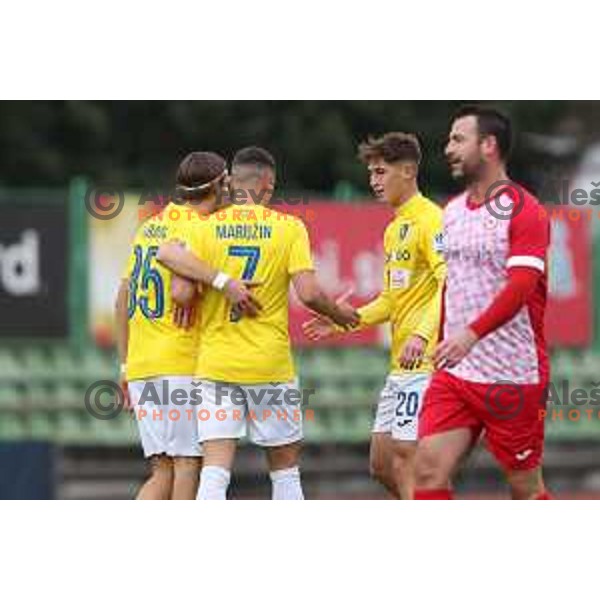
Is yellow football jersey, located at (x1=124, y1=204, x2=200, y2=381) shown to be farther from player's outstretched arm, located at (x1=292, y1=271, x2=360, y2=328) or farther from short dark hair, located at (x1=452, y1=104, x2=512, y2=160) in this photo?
short dark hair, located at (x1=452, y1=104, x2=512, y2=160)

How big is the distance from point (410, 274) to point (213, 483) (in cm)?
193

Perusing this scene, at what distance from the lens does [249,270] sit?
1339cm

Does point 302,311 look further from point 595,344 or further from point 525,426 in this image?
point 525,426

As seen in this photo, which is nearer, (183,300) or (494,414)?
(494,414)

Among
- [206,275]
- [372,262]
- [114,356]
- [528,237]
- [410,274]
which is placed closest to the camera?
[528,237]

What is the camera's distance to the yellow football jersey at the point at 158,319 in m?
13.6

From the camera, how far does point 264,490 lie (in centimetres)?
2800

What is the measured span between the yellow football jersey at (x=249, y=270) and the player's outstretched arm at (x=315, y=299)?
0.06 metres

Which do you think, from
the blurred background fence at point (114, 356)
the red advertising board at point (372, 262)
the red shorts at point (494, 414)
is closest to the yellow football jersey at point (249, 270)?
the red shorts at point (494, 414)

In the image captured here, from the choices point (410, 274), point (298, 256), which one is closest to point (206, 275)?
point (298, 256)

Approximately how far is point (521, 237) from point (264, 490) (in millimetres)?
16157

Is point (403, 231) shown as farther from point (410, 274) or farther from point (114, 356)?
point (114, 356)

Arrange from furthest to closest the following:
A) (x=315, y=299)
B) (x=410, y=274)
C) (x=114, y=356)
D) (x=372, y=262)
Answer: (x=372, y=262), (x=114, y=356), (x=410, y=274), (x=315, y=299)
